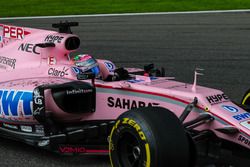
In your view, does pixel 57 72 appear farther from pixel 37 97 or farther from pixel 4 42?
pixel 4 42

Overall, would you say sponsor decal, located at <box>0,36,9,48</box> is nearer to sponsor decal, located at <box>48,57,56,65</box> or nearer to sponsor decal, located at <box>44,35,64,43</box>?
sponsor decal, located at <box>44,35,64,43</box>

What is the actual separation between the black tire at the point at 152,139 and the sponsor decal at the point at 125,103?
0.60 m

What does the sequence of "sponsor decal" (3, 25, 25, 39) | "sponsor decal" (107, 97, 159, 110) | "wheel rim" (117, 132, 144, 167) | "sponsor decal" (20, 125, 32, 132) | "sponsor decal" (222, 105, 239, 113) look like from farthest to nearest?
"sponsor decal" (3, 25, 25, 39)
"sponsor decal" (20, 125, 32, 132)
"sponsor decal" (107, 97, 159, 110)
"sponsor decal" (222, 105, 239, 113)
"wheel rim" (117, 132, 144, 167)

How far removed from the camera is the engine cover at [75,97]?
5234mm

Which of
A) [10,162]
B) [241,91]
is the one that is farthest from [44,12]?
[10,162]

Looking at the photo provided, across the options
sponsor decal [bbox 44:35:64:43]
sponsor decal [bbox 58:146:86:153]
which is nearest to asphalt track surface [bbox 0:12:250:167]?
sponsor decal [bbox 58:146:86:153]

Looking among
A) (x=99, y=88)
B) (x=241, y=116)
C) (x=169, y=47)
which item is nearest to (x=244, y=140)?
(x=241, y=116)

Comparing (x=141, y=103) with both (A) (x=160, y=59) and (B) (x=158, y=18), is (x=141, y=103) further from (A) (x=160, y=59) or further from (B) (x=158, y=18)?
(B) (x=158, y=18)

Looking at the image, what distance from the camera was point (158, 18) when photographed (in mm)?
17359

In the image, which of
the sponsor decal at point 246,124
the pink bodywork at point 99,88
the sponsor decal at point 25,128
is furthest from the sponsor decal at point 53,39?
the sponsor decal at point 246,124

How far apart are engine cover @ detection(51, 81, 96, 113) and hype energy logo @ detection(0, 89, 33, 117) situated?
13.7 inches

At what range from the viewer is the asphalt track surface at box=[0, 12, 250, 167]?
228 inches

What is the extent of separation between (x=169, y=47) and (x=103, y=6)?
8.18m

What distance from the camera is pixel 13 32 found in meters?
6.73
